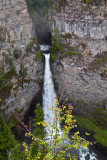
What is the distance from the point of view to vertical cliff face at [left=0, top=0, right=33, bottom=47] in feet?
67.1

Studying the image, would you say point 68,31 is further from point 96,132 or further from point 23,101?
point 96,132

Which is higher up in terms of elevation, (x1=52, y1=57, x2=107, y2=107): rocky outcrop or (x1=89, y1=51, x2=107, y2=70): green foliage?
(x1=89, y1=51, x2=107, y2=70): green foliage

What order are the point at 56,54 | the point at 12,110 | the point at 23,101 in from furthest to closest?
the point at 56,54 < the point at 23,101 < the point at 12,110

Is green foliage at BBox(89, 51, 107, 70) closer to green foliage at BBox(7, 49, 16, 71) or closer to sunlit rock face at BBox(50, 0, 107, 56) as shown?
sunlit rock face at BBox(50, 0, 107, 56)

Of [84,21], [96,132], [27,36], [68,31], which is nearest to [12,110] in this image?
[27,36]

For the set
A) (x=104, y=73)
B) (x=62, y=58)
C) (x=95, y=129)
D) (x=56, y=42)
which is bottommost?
(x=95, y=129)

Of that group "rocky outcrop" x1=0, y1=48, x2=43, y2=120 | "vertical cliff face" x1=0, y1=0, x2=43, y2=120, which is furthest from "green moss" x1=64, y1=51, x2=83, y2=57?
"vertical cliff face" x1=0, y1=0, x2=43, y2=120

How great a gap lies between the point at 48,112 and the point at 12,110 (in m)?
5.60

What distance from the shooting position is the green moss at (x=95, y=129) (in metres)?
22.2

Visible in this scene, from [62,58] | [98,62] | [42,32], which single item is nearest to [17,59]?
[62,58]

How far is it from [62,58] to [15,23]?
324 inches

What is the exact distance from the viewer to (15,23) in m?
21.7

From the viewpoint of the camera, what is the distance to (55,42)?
2539 cm

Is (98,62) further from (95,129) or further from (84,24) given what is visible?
(95,129)
